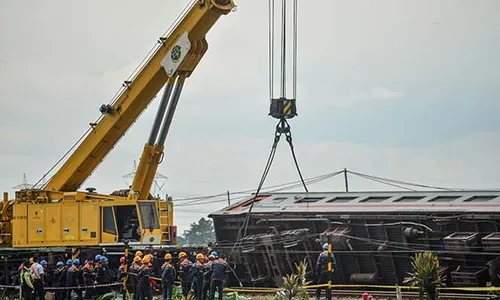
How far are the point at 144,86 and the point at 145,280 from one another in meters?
7.93

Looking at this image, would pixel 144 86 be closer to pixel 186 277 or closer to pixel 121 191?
pixel 121 191

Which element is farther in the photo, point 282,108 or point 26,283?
point 26,283

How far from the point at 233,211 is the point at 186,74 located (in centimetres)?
568

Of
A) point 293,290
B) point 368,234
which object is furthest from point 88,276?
point 368,234

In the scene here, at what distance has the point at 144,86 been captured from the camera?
28797 mm

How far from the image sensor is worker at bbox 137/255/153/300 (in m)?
23.5

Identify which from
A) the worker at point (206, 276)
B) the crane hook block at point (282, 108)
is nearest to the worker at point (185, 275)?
the worker at point (206, 276)

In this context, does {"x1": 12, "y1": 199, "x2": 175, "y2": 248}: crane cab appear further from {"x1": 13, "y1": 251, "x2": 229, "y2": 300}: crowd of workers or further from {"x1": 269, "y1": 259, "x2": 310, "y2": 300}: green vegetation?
{"x1": 269, "y1": 259, "x2": 310, "y2": 300}: green vegetation

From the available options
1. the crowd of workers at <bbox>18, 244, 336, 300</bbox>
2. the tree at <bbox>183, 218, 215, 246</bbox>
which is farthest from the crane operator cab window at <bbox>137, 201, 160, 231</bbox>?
the tree at <bbox>183, 218, 215, 246</bbox>

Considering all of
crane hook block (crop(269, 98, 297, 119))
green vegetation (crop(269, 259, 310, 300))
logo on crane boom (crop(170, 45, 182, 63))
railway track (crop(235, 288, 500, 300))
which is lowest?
railway track (crop(235, 288, 500, 300))

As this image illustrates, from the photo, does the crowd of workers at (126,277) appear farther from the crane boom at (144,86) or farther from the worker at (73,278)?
the crane boom at (144,86)

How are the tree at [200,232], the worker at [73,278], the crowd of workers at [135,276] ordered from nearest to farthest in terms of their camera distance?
the crowd of workers at [135,276], the worker at [73,278], the tree at [200,232]

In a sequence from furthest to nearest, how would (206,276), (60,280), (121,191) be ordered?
(121,191)
(60,280)
(206,276)

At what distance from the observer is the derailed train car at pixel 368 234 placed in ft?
83.4
